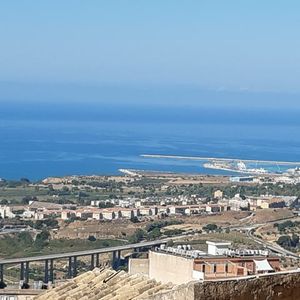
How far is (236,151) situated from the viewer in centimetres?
11531

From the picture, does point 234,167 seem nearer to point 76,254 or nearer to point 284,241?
point 284,241

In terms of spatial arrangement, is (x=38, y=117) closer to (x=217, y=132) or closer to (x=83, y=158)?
(x=217, y=132)

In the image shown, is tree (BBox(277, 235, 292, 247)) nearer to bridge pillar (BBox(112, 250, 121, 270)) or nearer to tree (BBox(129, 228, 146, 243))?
tree (BBox(129, 228, 146, 243))

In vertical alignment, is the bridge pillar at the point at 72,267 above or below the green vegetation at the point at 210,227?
below

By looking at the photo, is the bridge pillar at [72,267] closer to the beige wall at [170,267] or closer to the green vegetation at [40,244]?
the green vegetation at [40,244]

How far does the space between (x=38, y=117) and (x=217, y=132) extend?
159 ft

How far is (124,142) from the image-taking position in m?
127

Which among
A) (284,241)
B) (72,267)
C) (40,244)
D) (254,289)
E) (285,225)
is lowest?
(72,267)

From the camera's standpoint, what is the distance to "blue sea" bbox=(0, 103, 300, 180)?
3831 inches

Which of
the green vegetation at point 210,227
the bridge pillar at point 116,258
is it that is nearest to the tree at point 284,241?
the green vegetation at point 210,227

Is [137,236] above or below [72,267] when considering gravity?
above

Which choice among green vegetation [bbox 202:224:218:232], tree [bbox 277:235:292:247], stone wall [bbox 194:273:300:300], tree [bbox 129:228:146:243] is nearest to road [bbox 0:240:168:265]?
tree [bbox 129:228:146:243]

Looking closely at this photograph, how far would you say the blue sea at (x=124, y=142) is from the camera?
9731 centimetres

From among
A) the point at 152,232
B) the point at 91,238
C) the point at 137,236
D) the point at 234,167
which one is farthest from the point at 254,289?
the point at 234,167
